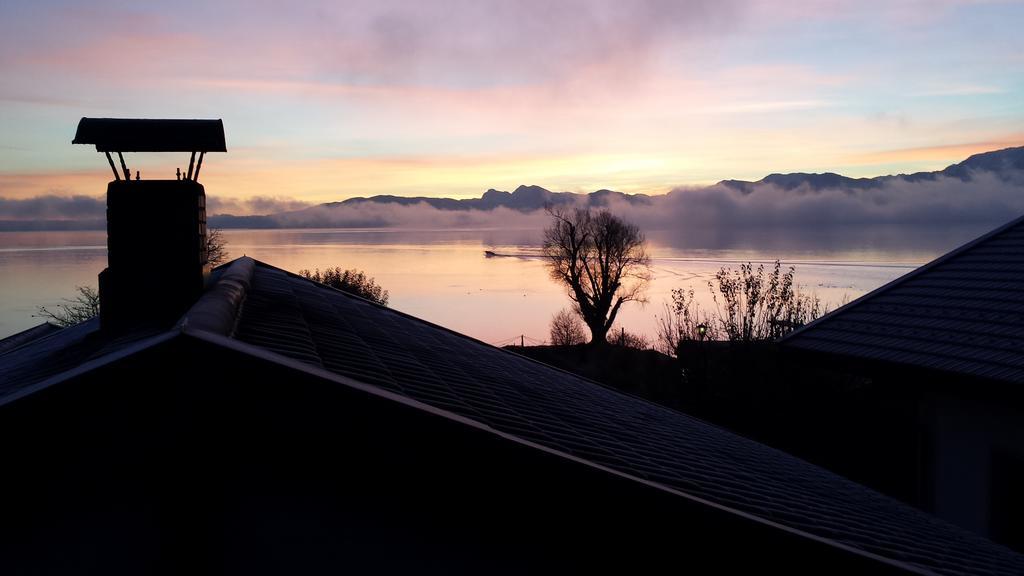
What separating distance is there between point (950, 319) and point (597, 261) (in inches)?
2025

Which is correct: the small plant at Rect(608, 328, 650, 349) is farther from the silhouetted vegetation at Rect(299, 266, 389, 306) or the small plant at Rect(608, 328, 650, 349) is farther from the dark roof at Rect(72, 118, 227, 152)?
the dark roof at Rect(72, 118, 227, 152)

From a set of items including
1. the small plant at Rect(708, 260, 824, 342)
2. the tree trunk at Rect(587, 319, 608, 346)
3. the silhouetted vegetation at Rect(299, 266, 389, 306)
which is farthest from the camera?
the tree trunk at Rect(587, 319, 608, 346)

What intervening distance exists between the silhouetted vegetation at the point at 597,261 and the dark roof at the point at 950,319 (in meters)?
47.7

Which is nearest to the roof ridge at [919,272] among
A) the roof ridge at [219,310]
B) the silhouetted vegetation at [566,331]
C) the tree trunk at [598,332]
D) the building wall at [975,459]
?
the building wall at [975,459]

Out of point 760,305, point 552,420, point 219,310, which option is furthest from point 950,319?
point 760,305

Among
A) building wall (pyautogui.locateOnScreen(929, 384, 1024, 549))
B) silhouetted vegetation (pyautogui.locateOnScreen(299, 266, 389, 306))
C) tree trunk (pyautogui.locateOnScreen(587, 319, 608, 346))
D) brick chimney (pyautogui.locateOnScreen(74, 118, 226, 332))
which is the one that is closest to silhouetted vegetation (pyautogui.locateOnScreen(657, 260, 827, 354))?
building wall (pyautogui.locateOnScreen(929, 384, 1024, 549))

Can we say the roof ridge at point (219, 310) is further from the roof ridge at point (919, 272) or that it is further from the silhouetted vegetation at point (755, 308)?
the silhouetted vegetation at point (755, 308)

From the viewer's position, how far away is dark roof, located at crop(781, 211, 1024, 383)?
9.09 metres

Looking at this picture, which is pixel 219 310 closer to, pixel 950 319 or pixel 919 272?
pixel 950 319

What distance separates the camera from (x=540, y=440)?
362 cm

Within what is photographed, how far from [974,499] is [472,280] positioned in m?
110

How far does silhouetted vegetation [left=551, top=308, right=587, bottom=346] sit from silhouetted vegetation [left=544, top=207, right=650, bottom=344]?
1884mm

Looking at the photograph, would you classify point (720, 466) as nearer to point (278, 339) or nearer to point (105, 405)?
point (278, 339)

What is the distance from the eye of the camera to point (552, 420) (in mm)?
4941
